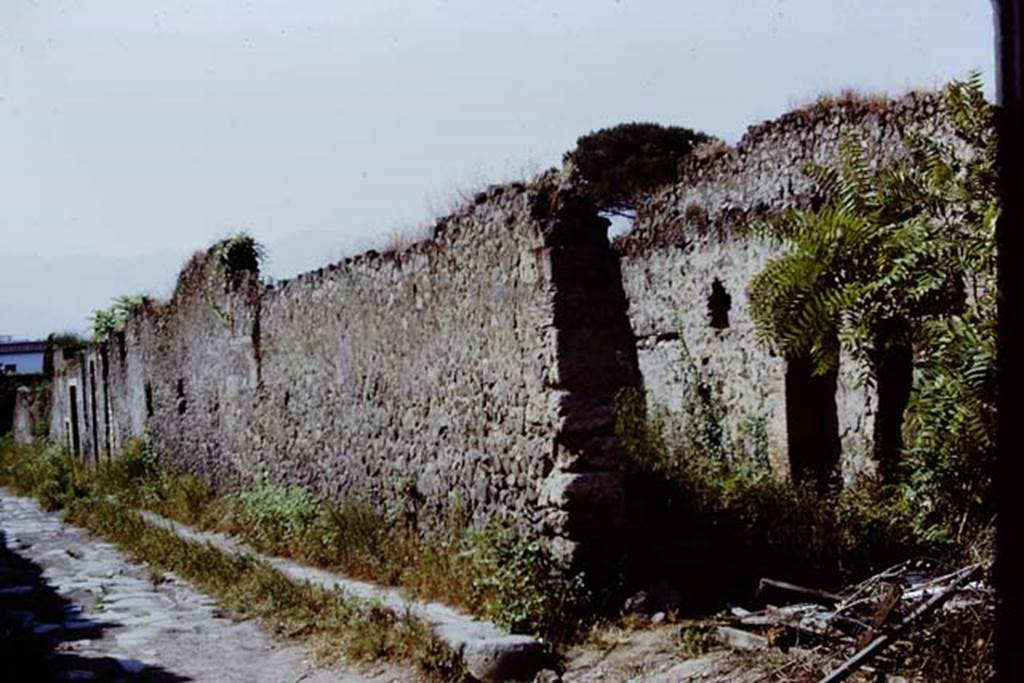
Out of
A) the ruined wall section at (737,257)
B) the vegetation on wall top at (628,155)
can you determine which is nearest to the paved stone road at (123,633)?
the ruined wall section at (737,257)

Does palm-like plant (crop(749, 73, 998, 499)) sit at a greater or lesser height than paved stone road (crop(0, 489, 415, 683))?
greater

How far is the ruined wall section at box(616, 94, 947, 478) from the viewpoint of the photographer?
10750mm

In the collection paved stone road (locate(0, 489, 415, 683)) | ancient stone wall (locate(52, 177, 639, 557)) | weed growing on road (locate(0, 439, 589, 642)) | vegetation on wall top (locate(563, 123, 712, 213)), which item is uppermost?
vegetation on wall top (locate(563, 123, 712, 213))

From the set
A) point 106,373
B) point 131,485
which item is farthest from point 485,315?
point 106,373

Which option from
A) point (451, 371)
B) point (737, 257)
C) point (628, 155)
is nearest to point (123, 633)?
point (451, 371)

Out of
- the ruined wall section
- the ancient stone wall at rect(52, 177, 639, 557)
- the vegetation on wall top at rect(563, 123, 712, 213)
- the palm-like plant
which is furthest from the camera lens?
the vegetation on wall top at rect(563, 123, 712, 213)

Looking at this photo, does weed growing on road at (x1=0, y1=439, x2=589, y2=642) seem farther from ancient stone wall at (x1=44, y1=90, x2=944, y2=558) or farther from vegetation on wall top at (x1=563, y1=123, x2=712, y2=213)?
vegetation on wall top at (x1=563, y1=123, x2=712, y2=213)

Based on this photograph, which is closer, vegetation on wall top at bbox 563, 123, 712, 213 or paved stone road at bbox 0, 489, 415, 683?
paved stone road at bbox 0, 489, 415, 683

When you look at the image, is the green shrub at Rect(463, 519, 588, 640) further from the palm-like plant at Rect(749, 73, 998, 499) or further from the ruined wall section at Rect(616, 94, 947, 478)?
the ruined wall section at Rect(616, 94, 947, 478)

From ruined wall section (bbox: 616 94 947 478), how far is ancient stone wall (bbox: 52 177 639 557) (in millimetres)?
990

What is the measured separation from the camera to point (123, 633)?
7.71 meters

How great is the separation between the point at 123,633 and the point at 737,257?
22.4 ft

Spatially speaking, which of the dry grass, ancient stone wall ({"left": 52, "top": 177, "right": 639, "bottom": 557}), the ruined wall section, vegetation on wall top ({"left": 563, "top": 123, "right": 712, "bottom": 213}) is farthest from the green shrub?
vegetation on wall top ({"left": 563, "top": 123, "right": 712, "bottom": 213})

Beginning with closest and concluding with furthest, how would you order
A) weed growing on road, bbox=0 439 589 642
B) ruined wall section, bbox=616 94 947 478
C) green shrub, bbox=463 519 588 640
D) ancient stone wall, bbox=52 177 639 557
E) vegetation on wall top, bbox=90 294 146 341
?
green shrub, bbox=463 519 588 640
weed growing on road, bbox=0 439 589 642
ancient stone wall, bbox=52 177 639 557
ruined wall section, bbox=616 94 947 478
vegetation on wall top, bbox=90 294 146 341
